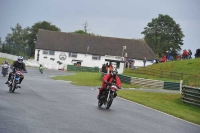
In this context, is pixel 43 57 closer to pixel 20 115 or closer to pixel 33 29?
pixel 33 29

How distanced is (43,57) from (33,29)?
39343 millimetres

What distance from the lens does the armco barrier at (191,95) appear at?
93.8 feet

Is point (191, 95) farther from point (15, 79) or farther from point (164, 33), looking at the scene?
point (164, 33)

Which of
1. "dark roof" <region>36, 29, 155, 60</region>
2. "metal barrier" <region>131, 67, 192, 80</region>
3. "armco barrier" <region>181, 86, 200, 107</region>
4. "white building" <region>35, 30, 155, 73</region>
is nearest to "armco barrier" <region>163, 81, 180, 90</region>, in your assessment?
"metal barrier" <region>131, 67, 192, 80</region>

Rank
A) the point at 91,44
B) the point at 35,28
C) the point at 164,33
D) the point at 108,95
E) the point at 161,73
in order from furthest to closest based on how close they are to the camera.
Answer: the point at 35,28 < the point at 164,33 < the point at 91,44 < the point at 161,73 < the point at 108,95

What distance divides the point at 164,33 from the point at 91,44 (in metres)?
25.3

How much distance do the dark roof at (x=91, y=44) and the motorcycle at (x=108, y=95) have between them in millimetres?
79016

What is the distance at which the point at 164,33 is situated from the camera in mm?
120688

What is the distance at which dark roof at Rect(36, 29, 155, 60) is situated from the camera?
101 m

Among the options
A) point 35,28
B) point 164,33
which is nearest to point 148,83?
point 164,33

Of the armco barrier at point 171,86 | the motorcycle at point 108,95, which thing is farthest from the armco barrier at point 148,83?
the motorcycle at point 108,95

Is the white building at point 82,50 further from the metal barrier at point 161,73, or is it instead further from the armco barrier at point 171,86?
the armco barrier at point 171,86

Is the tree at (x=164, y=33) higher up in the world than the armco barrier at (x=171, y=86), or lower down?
higher up

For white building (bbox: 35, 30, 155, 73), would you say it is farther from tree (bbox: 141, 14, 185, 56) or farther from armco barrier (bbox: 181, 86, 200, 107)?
armco barrier (bbox: 181, 86, 200, 107)
